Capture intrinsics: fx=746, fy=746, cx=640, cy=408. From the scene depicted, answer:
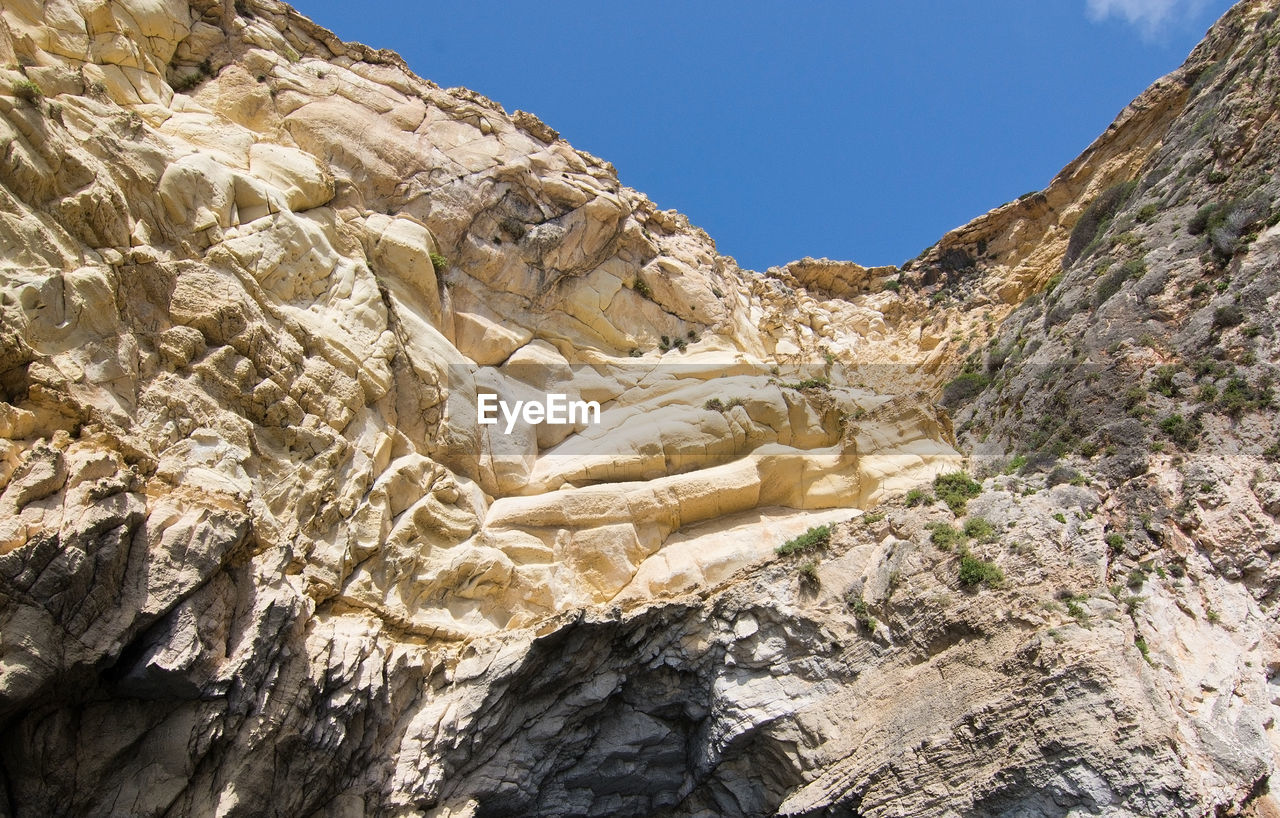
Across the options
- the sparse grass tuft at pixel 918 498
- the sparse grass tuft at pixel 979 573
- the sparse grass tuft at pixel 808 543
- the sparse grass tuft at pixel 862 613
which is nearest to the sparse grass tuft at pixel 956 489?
the sparse grass tuft at pixel 918 498

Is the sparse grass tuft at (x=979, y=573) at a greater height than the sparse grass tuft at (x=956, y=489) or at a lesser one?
lesser

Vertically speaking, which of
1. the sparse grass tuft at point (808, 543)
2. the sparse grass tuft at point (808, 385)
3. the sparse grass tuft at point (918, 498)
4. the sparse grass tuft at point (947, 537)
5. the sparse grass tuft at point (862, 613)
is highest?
the sparse grass tuft at point (808, 385)

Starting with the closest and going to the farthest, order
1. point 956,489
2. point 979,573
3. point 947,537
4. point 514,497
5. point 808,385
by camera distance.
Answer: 1. point 979,573
2. point 947,537
3. point 956,489
4. point 514,497
5. point 808,385

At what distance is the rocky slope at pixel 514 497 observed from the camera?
11562 mm

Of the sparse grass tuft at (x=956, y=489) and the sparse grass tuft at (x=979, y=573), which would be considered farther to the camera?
the sparse grass tuft at (x=956, y=489)

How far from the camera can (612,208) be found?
26250 millimetres

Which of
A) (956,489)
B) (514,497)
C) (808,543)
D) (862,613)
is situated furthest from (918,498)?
(514,497)

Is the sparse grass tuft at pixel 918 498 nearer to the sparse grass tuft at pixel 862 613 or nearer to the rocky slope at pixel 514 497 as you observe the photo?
the rocky slope at pixel 514 497

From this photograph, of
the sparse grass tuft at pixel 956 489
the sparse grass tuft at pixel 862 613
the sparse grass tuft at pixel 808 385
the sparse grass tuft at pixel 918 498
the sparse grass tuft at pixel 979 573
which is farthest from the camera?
the sparse grass tuft at pixel 808 385

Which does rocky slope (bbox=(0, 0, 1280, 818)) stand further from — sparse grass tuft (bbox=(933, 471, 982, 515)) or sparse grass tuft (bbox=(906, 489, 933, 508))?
sparse grass tuft (bbox=(906, 489, 933, 508))

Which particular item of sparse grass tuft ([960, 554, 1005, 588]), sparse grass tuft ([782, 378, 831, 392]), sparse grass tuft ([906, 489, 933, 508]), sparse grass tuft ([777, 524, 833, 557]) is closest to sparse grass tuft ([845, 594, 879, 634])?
sparse grass tuft ([777, 524, 833, 557])

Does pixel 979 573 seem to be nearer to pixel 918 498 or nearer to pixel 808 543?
pixel 918 498

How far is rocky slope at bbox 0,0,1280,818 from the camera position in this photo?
11562mm

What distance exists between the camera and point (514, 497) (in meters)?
19.8
